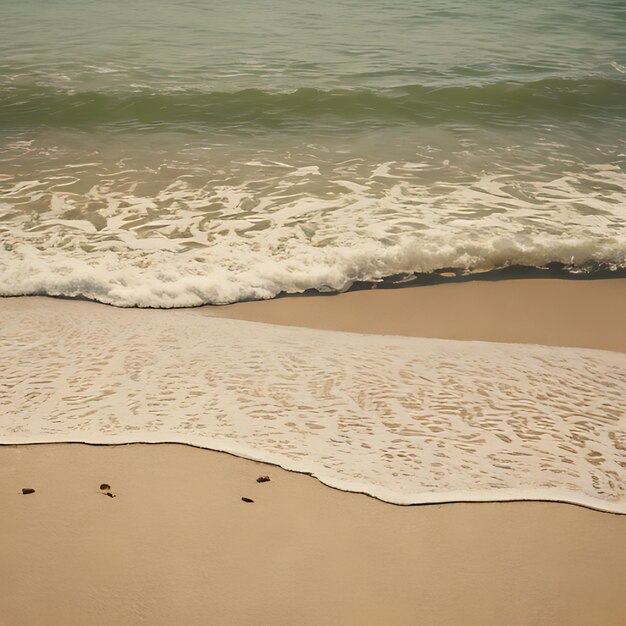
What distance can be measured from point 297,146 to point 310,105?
1.62 m

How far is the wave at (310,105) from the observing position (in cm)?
817

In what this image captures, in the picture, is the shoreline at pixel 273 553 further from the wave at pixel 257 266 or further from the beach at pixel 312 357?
the wave at pixel 257 266

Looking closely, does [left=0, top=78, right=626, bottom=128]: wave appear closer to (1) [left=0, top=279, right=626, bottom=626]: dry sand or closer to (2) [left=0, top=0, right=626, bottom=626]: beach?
(2) [left=0, top=0, right=626, bottom=626]: beach

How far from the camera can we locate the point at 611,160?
6609mm

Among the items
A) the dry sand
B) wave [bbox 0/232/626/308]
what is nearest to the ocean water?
wave [bbox 0/232/626/308]

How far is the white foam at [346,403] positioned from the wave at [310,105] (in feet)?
16.5

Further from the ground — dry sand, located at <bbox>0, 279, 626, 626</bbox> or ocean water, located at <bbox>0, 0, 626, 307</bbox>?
ocean water, located at <bbox>0, 0, 626, 307</bbox>

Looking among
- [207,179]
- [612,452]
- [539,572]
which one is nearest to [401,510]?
[539,572]

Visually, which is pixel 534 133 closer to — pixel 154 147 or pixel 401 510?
pixel 154 147

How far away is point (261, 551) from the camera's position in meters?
2.14

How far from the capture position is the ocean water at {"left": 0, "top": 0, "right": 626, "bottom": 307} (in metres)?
4.60

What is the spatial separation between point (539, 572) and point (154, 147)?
19.6 feet

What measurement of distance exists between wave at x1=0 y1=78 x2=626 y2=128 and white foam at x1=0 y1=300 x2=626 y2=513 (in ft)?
16.5

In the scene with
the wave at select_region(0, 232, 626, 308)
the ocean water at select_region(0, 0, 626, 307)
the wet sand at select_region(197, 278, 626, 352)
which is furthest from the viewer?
the ocean water at select_region(0, 0, 626, 307)
